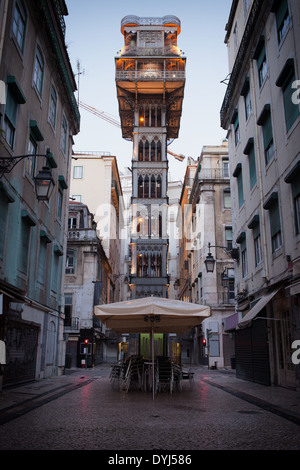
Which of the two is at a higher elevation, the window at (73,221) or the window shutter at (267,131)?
the window at (73,221)

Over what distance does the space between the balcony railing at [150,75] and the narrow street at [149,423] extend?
1811 inches

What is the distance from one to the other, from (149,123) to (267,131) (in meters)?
39.3

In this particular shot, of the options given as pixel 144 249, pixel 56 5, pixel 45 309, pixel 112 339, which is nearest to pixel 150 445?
pixel 45 309

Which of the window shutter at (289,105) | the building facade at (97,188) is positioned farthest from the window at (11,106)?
the building facade at (97,188)

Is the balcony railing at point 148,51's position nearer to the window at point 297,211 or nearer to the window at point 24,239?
the window at point 24,239

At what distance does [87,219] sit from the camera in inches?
1460

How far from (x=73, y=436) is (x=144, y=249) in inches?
1739

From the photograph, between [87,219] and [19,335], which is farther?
[87,219]

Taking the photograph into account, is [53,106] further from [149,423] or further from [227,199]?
[227,199]

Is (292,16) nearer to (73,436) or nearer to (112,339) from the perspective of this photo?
(73,436)

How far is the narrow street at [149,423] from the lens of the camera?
16.4ft

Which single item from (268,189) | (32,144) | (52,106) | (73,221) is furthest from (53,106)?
(73,221)

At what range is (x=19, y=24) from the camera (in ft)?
42.7

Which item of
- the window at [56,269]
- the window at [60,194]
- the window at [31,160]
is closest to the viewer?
the window at [31,160]
